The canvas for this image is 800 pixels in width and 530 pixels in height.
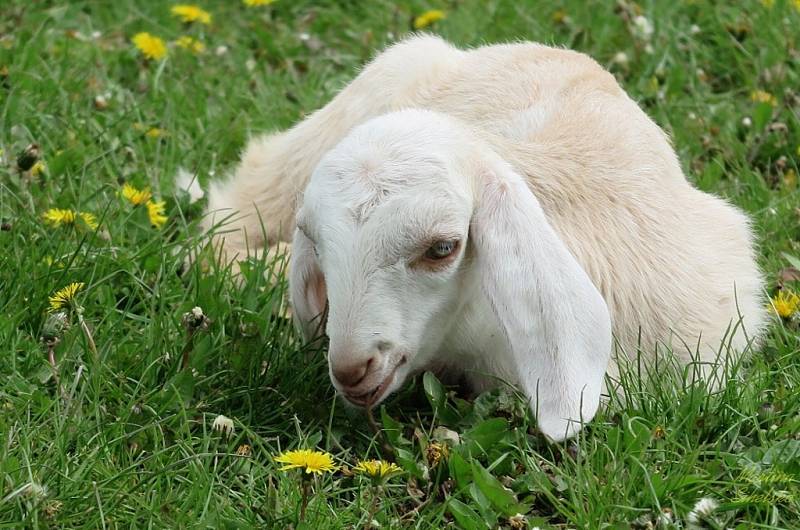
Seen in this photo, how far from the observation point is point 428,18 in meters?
6.76

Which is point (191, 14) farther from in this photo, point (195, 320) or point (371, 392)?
point (371, 392)

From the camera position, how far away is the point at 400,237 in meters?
3.67

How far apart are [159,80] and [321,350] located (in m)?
2.58

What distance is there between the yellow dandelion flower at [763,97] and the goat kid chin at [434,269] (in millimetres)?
2344

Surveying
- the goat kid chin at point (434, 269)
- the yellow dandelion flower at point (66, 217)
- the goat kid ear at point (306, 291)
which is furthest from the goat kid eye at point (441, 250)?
the yellow dandelion flower at point (66, 217)

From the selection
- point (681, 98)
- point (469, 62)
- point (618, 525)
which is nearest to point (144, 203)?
point (469, 62)

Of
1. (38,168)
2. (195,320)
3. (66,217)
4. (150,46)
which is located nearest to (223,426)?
(195,320)

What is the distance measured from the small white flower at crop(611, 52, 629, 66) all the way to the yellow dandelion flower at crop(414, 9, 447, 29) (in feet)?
3.07

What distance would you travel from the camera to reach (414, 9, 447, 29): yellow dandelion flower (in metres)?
6.75

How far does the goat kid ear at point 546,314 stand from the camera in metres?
3.67

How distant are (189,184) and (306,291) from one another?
1388mm

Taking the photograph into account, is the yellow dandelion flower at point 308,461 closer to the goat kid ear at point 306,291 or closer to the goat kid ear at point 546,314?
the goat kid ear at point 546,314

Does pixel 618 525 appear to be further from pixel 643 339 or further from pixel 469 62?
pixel 469 62

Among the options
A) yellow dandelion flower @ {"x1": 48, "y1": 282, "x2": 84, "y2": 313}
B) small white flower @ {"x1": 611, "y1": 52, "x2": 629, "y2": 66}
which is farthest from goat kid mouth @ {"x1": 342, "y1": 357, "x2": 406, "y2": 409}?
small white flower @ {"x1": 611, "y1": 52, "x2": 629, "y2": 66}
